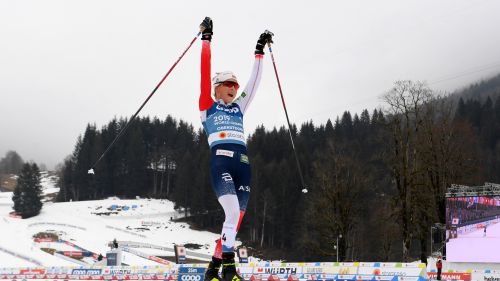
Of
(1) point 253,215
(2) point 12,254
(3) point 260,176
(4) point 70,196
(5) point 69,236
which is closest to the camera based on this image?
(2) point 12,254

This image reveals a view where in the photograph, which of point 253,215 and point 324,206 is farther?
point 253,215

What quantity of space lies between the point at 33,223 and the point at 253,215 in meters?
34.8

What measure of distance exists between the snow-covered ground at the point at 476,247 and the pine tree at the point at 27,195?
261ft

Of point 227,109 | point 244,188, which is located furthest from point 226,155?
point 227,109

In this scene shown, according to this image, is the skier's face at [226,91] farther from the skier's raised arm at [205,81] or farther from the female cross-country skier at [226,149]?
the skier's raised arm at [205,81]

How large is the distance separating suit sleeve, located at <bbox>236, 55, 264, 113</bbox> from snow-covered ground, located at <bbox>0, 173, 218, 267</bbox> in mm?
41077

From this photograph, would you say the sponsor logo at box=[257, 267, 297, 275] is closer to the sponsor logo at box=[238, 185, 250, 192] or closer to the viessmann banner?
the viessmann banner

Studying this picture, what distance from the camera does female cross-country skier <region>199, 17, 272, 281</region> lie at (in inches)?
206

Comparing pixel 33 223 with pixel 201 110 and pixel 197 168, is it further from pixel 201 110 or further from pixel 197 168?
pixel 201 110

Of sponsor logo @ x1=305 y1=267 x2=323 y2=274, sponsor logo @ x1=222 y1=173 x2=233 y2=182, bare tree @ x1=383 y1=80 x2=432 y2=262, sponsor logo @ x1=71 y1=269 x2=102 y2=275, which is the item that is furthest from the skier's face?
bare tree @ x1=383 y1=80 x2=432 y2=262

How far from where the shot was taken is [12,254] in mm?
37969

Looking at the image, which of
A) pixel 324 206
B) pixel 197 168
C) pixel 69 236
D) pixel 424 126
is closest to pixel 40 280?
pixel 324 206

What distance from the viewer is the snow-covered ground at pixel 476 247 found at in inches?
1105

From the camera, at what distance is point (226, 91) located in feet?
19.7
